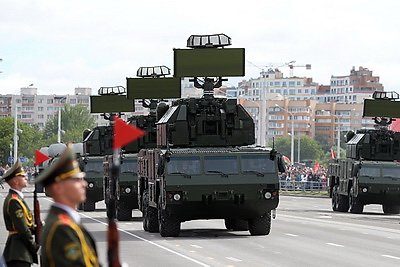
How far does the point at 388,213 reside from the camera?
45062 millimetres

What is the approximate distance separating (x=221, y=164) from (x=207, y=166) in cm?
34

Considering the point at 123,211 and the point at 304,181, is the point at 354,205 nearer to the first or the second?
the point at 123,211

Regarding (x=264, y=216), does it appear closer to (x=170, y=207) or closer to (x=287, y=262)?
(x=170, y=207)

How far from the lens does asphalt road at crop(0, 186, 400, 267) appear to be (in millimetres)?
20391

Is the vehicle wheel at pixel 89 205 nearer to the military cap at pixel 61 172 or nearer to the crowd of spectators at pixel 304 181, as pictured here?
the crowd of spectators at pixel 304 181

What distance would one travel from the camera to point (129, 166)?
3606 centimetres

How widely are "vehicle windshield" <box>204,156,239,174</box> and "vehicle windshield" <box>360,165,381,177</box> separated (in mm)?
15413

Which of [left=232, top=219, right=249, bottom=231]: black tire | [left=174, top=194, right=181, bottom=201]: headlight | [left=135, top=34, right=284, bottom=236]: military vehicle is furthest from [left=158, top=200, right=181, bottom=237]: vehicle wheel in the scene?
[left=232, top=219, right=249, bottom=231]: black tire

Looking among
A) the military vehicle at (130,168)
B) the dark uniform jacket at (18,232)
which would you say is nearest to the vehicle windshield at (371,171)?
the military vehicle at (130,168)

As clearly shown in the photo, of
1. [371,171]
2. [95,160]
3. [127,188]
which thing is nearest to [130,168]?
[127,188]

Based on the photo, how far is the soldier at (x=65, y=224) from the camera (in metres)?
6.68

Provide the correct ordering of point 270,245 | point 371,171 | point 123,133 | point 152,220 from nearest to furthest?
point 123,133 < point 270,245 < point 152,220 < point 371,171

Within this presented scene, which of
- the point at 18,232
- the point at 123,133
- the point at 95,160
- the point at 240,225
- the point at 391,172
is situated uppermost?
the point at 95,160

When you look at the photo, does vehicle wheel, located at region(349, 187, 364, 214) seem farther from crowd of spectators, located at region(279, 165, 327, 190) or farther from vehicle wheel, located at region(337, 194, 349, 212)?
crowd of spectators, located at region(279, 165, 327, 190)
